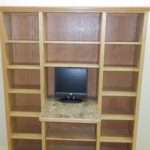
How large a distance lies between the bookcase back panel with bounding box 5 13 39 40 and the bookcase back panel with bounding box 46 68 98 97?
20.1 inches

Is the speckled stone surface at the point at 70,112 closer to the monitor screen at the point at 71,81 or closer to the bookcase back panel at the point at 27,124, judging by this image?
the monitor screen at the point at 71,81

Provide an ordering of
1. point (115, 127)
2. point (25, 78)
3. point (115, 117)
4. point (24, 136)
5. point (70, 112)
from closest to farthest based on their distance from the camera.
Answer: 1. point (70, 112)
2. point (115, 117)
3. point (24, 136)
4. point (25, 78)
5. point (115, 127)

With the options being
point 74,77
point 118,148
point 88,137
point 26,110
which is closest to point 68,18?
point 74,77

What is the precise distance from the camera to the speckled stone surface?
2381 millimetres

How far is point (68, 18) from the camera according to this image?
268cm

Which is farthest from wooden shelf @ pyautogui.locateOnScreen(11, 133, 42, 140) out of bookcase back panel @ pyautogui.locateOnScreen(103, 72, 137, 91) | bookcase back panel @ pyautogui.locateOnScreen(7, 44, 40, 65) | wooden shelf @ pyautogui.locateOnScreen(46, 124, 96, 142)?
bookcase back panel @ pyautogui.locateOnScreen(103, 72, 137, 91)

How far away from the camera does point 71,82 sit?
8.82 ft

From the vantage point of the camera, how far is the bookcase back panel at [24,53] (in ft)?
9.08

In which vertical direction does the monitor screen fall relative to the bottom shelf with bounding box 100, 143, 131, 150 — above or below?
above

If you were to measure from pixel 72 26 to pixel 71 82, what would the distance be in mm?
716

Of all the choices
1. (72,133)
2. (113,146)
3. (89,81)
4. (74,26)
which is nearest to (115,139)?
(113,146)

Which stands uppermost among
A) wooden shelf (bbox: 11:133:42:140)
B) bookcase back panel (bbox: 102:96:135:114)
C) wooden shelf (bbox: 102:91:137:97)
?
wooden shelf (bbox: 102:91:137:97)

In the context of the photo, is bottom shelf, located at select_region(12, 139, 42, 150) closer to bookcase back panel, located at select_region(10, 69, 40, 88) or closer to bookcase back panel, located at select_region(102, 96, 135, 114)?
bookcase back panel, located at select_region(10, 69, 40, 88)

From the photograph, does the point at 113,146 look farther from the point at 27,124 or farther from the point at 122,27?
the point at 122,27
